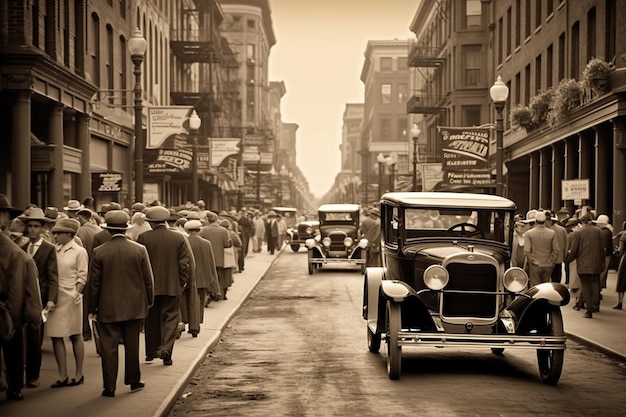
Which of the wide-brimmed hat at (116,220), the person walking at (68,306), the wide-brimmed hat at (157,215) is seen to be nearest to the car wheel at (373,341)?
the wide-brimmed hat at (157,215)

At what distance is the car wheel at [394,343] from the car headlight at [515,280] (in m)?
1.46

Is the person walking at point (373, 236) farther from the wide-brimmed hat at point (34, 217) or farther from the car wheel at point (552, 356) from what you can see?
the wide-brimmed hat at point (34, 217)

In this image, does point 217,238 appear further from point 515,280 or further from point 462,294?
point 515,280

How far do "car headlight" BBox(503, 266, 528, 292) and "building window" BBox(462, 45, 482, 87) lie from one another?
48.5 meters

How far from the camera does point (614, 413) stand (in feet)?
31.9

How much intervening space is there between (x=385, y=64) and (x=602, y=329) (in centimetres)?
12738

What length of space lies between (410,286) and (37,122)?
709 inches

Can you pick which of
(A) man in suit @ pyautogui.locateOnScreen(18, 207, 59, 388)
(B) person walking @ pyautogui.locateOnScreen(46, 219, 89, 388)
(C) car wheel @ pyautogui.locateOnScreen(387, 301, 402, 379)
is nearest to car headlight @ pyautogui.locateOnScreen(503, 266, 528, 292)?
(C) car wheel @ pyautogui.locateOnScreen(387, 301, 402, 379)

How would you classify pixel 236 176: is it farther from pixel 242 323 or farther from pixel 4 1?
pixel 242 323

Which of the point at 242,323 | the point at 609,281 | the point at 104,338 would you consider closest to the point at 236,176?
the point at 609,281

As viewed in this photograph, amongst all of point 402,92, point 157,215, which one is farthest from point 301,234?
point 402,92

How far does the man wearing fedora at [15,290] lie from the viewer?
8969 millimetres

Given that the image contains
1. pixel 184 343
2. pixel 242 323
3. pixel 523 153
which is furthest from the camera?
pixel 523 153

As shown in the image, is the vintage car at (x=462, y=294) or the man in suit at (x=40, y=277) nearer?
the man in suit at (x=40, y=277)
